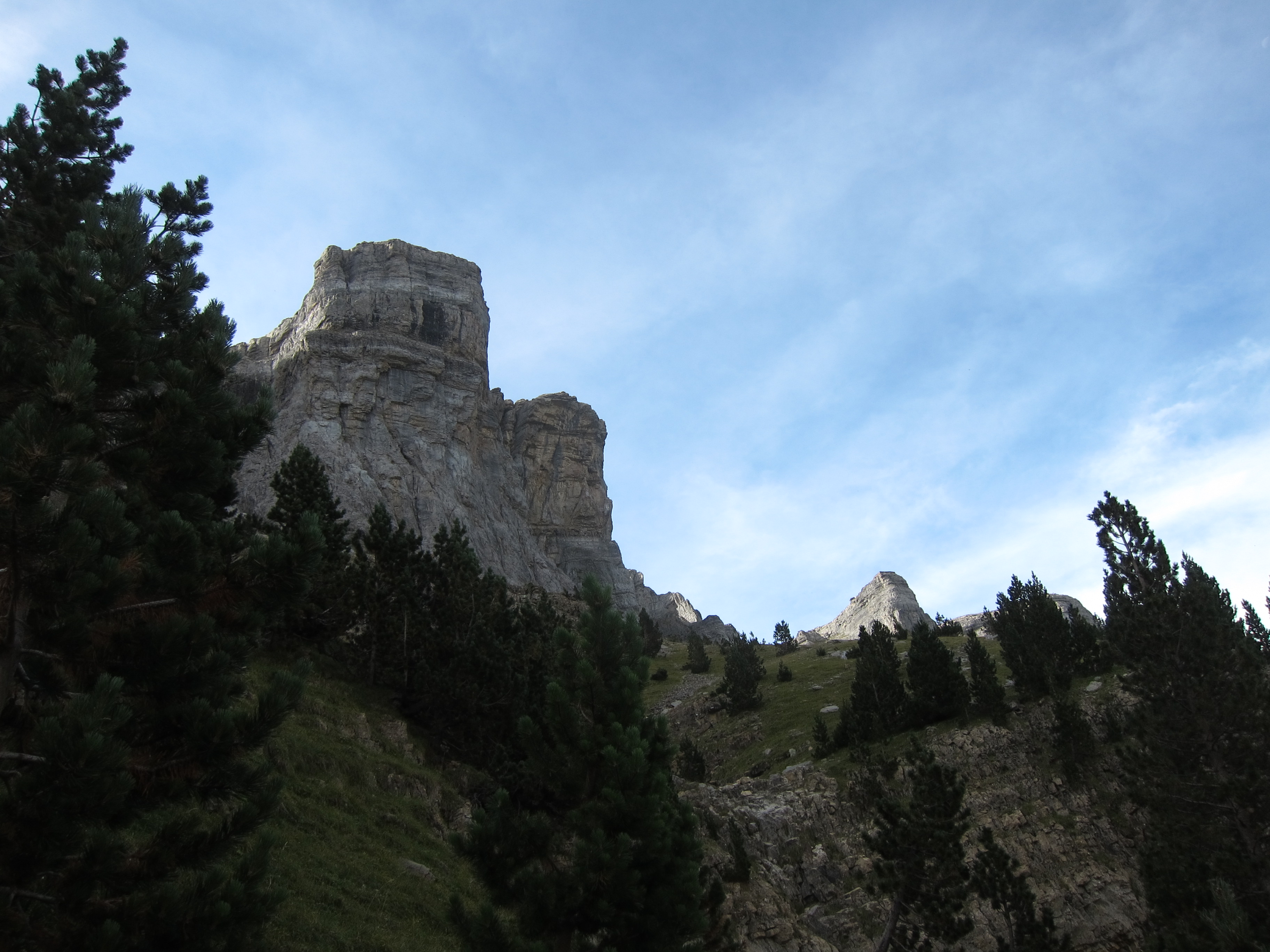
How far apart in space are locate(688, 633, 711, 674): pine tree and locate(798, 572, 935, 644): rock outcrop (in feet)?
175

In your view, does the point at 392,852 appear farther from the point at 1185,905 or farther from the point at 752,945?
the point at 1185,905

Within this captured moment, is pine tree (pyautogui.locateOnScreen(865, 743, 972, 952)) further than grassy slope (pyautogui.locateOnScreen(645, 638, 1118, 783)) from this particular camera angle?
No

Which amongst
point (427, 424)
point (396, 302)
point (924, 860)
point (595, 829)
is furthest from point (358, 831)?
point (396, 302)

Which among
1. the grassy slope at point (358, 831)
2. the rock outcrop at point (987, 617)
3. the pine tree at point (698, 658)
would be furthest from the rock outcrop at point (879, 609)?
the grassy slope at point (358, 831)

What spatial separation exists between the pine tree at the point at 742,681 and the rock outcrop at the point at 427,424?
1675 inches

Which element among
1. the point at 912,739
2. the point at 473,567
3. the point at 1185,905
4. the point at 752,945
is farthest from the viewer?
the point at 473,567

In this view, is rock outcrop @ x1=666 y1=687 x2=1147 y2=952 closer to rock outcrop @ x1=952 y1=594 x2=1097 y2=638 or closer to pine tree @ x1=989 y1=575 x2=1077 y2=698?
pine tree @ x1=989 y1=575 x2=1077 y2=698

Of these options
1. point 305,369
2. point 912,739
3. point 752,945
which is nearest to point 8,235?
point 752,945

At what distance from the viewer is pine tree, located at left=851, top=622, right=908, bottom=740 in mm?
42062

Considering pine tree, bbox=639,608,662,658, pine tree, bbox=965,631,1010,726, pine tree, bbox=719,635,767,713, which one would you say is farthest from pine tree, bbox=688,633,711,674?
pine tree, bbox=965,631,1010,726

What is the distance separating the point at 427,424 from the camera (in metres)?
104

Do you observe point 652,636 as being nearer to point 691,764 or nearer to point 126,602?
point 691,764

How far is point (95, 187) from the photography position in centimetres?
1805

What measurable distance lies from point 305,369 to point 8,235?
92.2m
